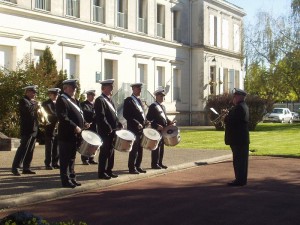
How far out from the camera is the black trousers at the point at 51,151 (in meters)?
13.3

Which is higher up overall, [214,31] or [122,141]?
[214,31]

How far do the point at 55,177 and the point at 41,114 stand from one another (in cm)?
164

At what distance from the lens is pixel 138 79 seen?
3522 cm

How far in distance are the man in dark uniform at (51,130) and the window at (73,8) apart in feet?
53.1

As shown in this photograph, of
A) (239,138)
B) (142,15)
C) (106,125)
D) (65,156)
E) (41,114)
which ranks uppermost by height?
(142,15)

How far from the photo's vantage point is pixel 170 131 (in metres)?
13.8

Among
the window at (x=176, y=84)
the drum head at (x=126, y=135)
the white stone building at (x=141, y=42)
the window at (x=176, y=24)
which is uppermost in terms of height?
the window at (x=176, y=24)

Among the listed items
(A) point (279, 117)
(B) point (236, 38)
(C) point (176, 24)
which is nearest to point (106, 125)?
(C) point (176, 24)

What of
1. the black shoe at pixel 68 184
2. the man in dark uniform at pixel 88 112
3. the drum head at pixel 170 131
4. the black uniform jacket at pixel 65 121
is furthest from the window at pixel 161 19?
the black shoe at pixel 68 184

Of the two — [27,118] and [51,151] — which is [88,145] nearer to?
[27,118]

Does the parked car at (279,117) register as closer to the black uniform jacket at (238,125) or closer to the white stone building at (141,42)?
the white stone building at (141,42)

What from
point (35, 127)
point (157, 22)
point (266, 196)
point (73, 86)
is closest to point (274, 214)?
point (266, 196)

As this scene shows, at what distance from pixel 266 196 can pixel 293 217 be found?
1.82 metres

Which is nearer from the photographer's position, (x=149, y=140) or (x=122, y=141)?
(x=122, y=141)
